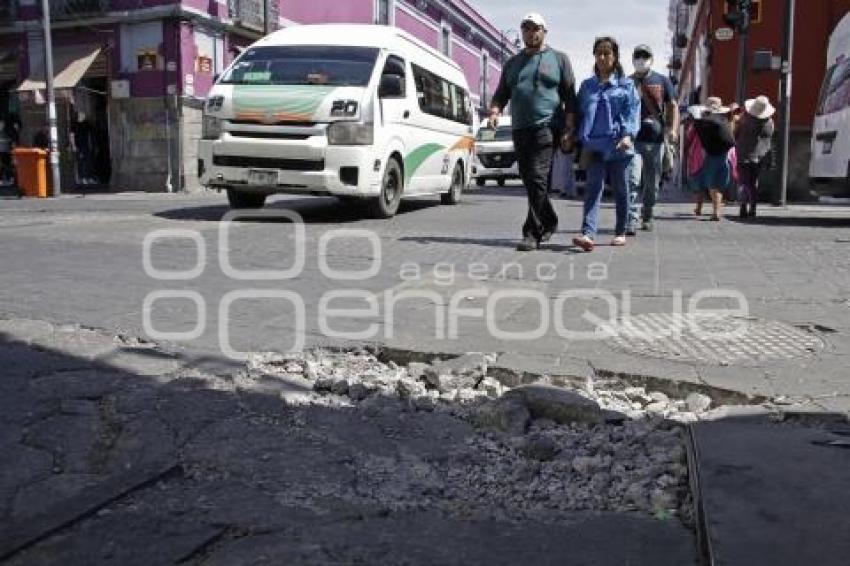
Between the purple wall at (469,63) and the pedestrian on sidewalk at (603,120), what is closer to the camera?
the pedestrian on sidewalk at (603,120)

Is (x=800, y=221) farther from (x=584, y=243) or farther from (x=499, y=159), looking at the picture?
(x=499, y=159)

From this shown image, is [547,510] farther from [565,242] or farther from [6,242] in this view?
[6,242]

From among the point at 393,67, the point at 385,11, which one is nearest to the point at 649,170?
the point at 393,67

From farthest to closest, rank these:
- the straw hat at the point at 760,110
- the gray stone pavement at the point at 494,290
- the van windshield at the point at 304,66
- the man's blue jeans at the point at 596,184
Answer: the straw hat at the point at 760,110
the van windshield at the point at 304,66
the man's blue jeans at the point at 596,184
the gray stone pavement at the point at 494,290

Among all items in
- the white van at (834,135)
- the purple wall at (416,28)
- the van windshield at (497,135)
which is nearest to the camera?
the white van at (834,135)

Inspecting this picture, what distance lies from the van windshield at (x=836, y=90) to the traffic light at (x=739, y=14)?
2.79 meters

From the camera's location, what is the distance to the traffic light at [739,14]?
15.4 m

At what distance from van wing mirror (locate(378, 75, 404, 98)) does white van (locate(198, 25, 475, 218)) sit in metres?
0.01

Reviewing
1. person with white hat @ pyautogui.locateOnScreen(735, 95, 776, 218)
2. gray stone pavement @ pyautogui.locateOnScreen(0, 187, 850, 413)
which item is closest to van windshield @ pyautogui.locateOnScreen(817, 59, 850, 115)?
person with white hat @ pyautogui.locateOnScreen(735, 95, 776, 218)

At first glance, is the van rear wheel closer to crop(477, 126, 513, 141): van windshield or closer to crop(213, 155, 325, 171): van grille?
crop(213, 155, 325, 171): van grille

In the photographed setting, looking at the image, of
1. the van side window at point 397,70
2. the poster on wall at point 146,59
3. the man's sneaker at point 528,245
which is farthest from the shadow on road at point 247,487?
the poster on wall at point 146,59

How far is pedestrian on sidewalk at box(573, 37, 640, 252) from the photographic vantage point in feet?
24.7

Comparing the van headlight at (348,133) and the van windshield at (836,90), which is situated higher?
the van windshield at (836,90)

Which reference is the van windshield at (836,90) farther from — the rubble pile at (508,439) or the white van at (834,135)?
the rubble pile at (508,439)
